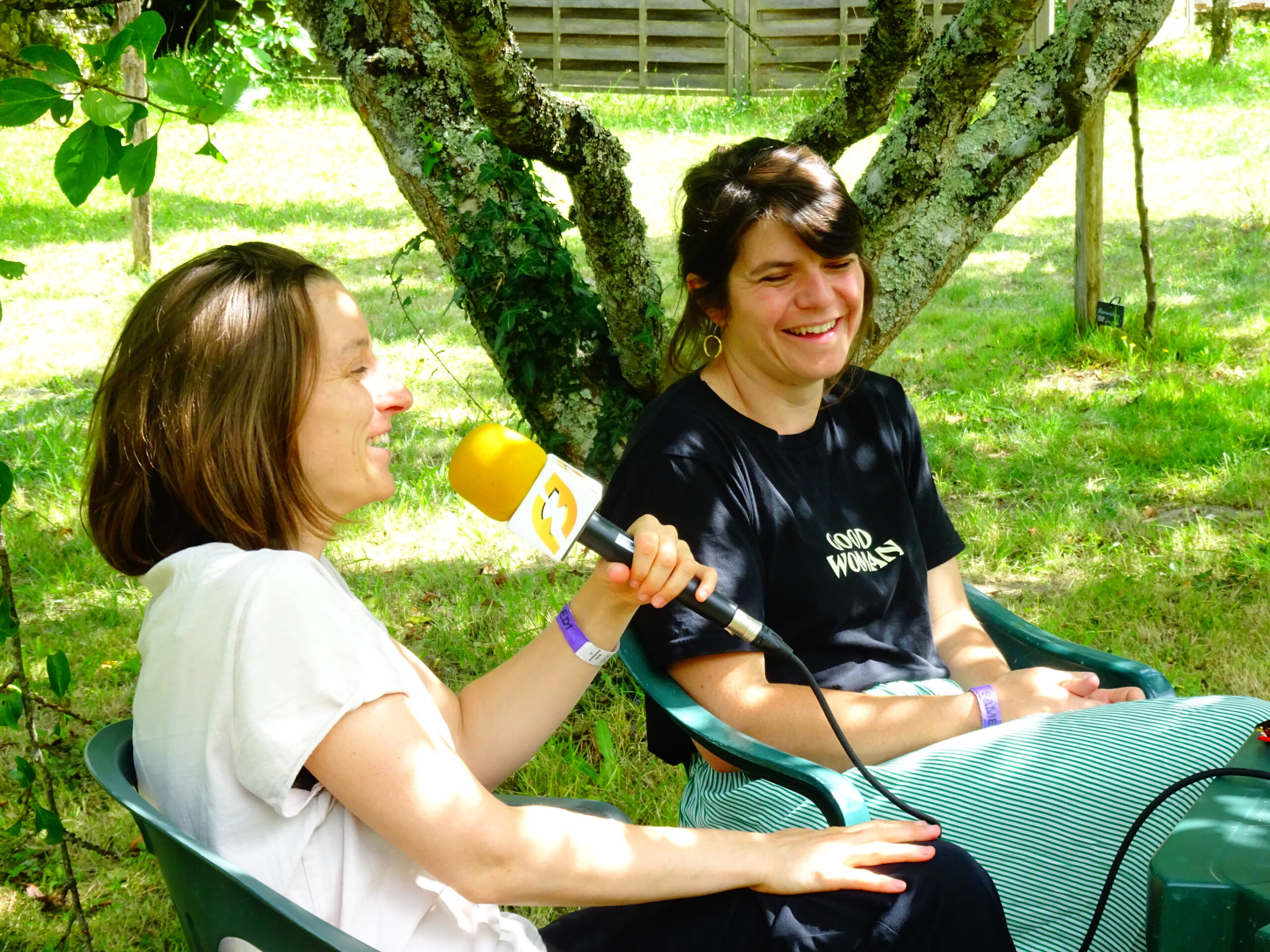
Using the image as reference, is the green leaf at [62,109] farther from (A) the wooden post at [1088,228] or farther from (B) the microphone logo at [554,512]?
(A) the wooden post at [1088,228]

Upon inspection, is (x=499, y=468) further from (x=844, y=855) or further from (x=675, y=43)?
(x=675, y=43)

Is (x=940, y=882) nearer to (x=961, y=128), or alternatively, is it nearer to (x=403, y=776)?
(x=403, y=776)

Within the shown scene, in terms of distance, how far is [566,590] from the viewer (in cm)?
426

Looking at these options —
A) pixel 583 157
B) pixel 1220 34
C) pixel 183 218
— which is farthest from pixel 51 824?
pixel 1220 34

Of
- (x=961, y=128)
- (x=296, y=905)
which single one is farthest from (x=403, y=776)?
(x=961, y=128)

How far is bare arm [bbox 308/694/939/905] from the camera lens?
55.9 inches

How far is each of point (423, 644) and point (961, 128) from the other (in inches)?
90.3

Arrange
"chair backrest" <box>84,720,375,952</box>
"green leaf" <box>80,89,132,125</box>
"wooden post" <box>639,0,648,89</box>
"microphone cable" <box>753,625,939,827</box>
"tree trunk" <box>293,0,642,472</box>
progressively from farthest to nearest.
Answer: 1. "wooden post" <box>639,0,648,89</box>
2. "tree trunk" <box>293,0,642,472</box>
3. "microphone cable" <box>753,625,939,827</box>
4. "green leaf" <box>80,89,132,125</box>
5. "chair backrest" <box>84,720,375,952</box>

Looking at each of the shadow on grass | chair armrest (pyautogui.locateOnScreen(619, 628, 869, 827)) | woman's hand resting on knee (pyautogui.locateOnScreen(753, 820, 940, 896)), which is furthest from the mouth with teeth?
the shadow on grass

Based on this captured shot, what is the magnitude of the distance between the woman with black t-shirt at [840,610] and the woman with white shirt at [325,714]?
0.95 feet

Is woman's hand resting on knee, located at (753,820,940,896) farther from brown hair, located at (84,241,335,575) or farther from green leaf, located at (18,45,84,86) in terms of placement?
green leaf, located at (18,45,84,86)

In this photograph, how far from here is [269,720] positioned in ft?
4.57

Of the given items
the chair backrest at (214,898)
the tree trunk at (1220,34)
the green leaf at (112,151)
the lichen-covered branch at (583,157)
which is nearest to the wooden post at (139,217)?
the lichen-covered branch at (583,157)

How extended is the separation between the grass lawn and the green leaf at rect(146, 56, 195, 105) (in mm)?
599
